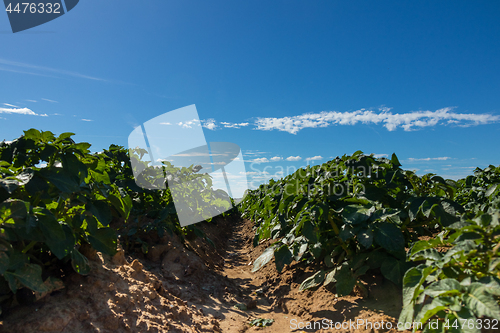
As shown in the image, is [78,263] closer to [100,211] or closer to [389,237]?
[100,211]

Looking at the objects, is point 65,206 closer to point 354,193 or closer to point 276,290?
point 354,193

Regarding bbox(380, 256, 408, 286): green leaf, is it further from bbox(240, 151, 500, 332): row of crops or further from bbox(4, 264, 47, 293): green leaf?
bbox(4, 264, 47, 293): green leaf

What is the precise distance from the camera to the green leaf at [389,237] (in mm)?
2199

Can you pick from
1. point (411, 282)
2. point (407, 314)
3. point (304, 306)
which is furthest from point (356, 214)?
point (304, 306)

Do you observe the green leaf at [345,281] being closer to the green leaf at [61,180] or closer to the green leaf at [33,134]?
the green leaf at [61,180]

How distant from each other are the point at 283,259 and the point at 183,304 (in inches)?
→ 46.6

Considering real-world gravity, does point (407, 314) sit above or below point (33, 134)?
Answer: below

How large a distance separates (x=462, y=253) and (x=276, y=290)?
281 centimetres

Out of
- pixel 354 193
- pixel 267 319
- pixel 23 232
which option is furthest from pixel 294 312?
pixel 23 232

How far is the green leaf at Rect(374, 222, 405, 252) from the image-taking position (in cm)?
220

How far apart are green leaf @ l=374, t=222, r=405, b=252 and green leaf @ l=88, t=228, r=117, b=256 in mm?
2137

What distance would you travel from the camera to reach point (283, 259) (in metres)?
2.88

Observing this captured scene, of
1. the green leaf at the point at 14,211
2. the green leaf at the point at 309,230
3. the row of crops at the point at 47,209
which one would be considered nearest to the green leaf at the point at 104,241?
the row of crops at the point at 47,209

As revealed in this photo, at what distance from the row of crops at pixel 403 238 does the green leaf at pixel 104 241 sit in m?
1.47
